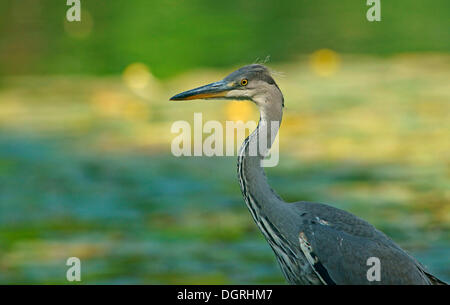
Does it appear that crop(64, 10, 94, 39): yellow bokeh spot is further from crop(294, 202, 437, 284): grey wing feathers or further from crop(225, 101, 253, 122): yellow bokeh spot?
crop(294, 202, 437, 284): grey wing feathers

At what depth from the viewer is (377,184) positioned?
680 cm

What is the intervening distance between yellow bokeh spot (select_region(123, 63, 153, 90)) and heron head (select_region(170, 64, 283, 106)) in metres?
4.57

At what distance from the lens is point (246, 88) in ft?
14.2

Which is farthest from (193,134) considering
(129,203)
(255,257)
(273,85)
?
(273,85)

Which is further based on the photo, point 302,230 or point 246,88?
point 246,88

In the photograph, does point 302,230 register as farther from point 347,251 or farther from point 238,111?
point 238,111

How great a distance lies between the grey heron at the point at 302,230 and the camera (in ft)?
13.6

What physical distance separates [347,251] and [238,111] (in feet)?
13.5

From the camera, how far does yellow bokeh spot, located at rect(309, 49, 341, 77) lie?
9289mm

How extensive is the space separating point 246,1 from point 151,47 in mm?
2291
